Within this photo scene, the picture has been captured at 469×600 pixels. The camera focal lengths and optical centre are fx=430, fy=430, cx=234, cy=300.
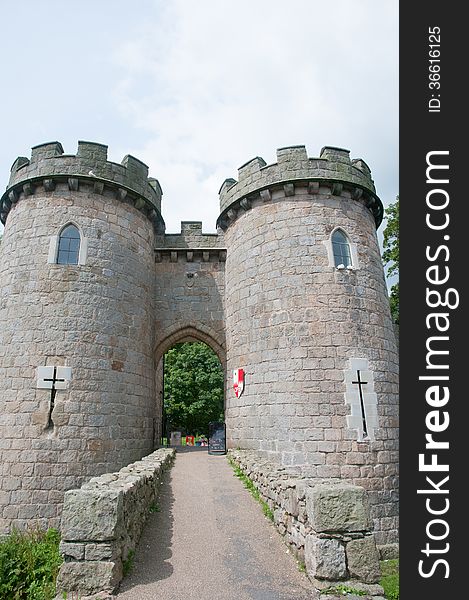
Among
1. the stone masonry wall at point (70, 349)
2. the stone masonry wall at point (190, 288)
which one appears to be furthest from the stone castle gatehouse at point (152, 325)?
the stone masonry wall at point (190, 288)

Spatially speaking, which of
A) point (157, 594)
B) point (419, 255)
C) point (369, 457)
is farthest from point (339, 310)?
point (157, 594)

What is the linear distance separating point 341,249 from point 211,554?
24.1 feet

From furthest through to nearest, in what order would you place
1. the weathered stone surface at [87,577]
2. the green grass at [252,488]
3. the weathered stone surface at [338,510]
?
the green grass at [252,488]
the weathered stone surface at [338,510]
the weathered stone surface at [87,577]

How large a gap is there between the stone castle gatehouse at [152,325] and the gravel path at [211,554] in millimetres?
2422

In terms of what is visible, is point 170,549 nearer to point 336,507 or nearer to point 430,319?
point 336,507

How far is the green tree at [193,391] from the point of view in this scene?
26.8 meters

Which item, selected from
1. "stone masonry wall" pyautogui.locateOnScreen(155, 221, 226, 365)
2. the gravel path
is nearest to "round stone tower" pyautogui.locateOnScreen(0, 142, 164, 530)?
"stone masonry wall" pyautogui.locateOnScreen(155, 221, 226, 365)

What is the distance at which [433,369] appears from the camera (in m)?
4.34

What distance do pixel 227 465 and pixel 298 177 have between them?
7057mm

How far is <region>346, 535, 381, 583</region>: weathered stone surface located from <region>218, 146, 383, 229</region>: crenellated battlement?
26.6ft

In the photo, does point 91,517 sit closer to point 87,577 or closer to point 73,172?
point 87,577

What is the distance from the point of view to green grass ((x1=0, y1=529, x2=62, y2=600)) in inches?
257

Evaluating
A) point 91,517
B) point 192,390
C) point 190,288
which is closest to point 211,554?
point 91,517

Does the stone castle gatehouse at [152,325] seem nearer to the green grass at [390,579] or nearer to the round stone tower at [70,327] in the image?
the round stone tower at [70,327]
